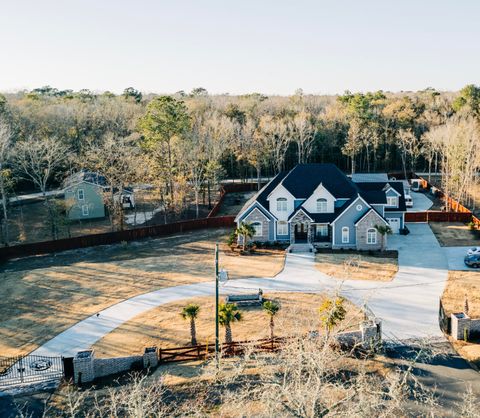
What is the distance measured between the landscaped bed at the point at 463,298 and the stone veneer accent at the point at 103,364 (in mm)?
14483

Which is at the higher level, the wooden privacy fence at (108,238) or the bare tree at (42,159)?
the bare tree at (42,159)

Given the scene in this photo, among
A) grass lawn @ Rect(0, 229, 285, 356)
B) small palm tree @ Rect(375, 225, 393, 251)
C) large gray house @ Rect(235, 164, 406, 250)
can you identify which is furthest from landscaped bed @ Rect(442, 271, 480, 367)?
grass lawn @ Rect(0, 229, 285, 356)

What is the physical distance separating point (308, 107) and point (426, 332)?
2884 inches

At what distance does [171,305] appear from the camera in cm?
2908

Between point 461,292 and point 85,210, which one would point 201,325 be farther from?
point 85,210

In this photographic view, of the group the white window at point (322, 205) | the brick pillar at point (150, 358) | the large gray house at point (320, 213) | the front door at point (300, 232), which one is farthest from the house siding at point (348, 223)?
the brick pillar at point (150, 358)

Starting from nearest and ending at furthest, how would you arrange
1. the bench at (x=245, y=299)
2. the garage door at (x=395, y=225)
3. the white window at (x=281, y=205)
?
the bench at (x=245, y=299) < the white window at (x=281, y=205) < the garage door at (x=395, y=225)

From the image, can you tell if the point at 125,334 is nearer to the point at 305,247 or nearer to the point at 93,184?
the point at 305,247

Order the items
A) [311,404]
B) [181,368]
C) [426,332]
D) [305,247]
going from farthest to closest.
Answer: [305,247]
[426,332]
[181,368]
[311,404]

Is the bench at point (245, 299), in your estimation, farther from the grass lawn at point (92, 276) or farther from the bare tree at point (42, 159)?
the bare tree at point (42, 159)

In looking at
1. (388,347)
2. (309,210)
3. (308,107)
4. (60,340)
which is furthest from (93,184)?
(308,107)

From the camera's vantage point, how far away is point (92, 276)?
113 feet

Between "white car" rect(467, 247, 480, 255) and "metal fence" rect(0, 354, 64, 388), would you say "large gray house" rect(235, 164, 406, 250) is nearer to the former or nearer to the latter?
"white car" rect(467, 247, 480, 255)

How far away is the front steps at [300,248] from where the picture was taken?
3928 centimetres
